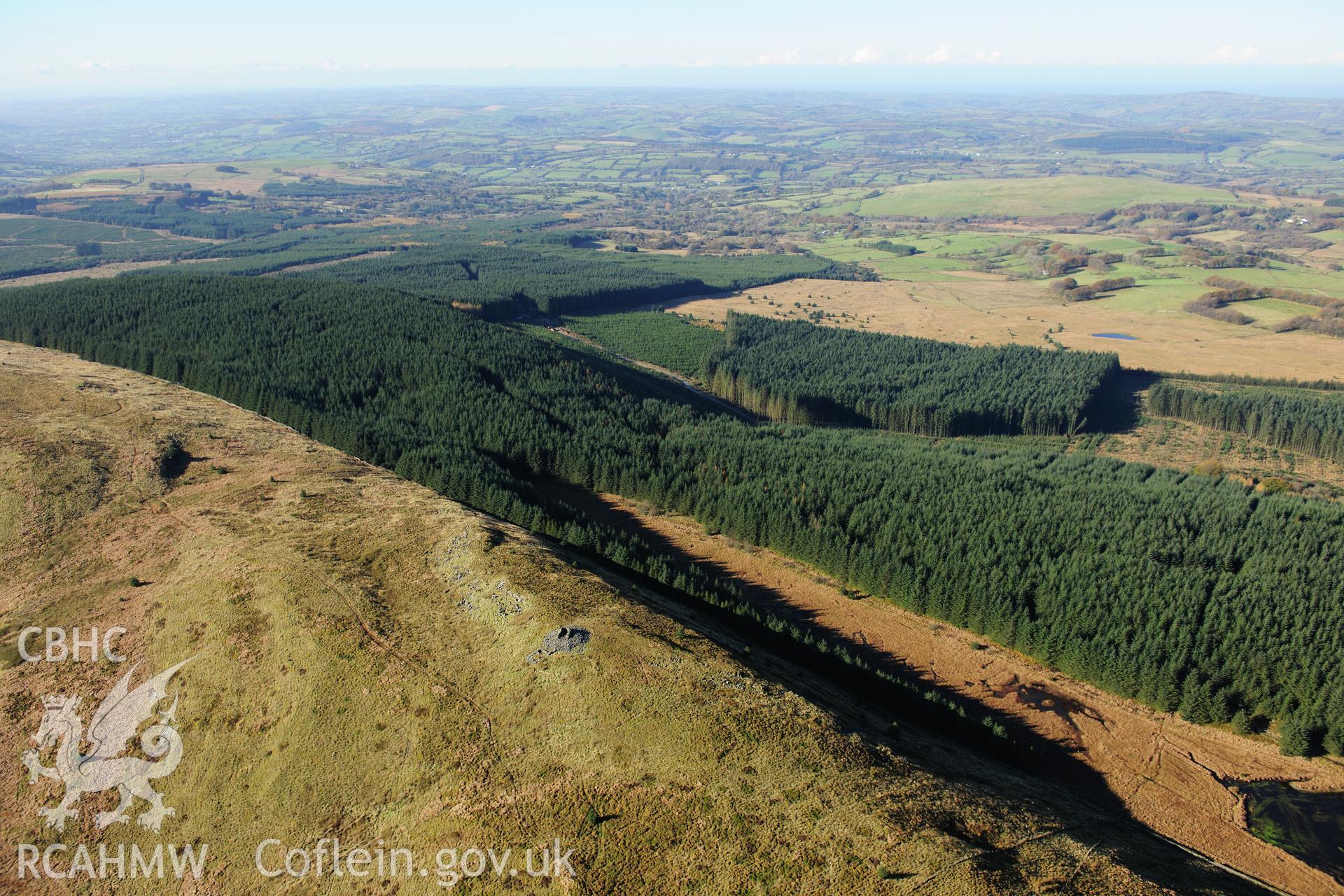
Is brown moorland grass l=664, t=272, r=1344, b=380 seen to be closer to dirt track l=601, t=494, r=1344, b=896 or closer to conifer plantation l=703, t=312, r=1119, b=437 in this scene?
conifer plantation l=703, t=312, r=1119, b=437

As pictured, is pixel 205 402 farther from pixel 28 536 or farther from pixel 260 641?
pixel 260 641

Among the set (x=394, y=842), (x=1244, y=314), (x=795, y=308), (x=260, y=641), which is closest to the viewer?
(x=394, y=842)

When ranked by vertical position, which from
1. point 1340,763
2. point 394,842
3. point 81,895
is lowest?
point 1340,763

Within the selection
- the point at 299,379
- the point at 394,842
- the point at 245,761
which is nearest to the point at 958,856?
the point at 394,842

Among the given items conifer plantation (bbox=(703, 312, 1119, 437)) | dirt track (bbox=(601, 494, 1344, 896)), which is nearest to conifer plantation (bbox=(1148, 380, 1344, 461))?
conifer plantation (bbox=(703, 312, 1119, 437))

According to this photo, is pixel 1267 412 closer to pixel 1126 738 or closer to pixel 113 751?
pixel 1126 738

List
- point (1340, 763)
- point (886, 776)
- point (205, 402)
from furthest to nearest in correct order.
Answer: point (205, 402) → point (1340, 763) → point (886, 776)

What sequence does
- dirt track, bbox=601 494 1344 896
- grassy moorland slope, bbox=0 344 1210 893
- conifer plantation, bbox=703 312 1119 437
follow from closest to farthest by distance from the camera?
grassy moorland slope, bbox=0 344 1210 893, dirt track, bbox=601 494 1344 896, conifer plantation, bbox=703 312 1119 437
